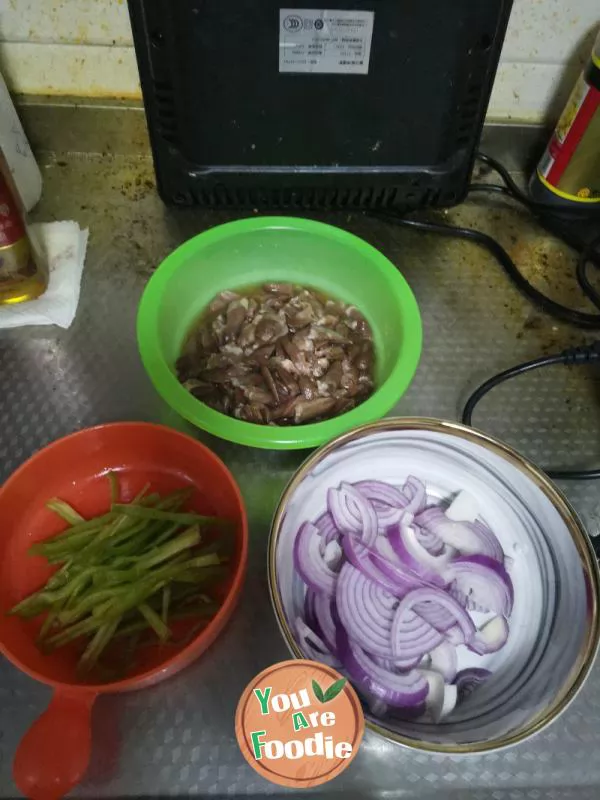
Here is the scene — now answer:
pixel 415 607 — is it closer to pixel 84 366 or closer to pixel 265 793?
pixel 265 793

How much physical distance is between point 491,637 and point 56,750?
338 mm

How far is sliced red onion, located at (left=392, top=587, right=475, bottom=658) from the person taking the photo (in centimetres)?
51

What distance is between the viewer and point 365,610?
514mm

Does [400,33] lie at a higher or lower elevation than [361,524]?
higher

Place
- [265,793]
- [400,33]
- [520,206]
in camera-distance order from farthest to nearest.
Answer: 1. [520,206]
2. [400,33]
3. [265,793]

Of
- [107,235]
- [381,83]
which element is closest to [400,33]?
[381,83]

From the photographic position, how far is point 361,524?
55 centimetres

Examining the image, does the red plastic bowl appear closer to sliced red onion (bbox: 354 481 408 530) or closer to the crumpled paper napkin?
sliced red onion (bbox: 354 481 408 530)

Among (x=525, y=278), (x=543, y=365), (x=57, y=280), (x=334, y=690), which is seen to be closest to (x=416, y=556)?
(x=334, y=690)

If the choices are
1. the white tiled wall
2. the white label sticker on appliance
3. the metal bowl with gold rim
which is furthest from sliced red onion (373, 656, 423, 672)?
the white tiled wall

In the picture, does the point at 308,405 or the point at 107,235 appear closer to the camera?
the point at 308,405

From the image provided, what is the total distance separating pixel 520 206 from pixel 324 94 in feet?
1.07

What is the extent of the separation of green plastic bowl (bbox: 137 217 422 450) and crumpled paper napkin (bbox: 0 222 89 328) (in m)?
0.16
